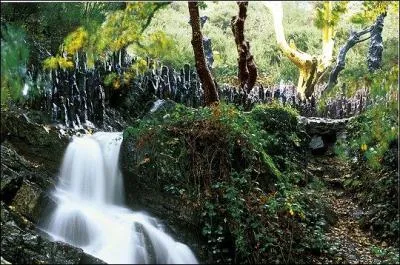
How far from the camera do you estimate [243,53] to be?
9.48m

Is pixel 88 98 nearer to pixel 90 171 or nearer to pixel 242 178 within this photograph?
pixel 90 171

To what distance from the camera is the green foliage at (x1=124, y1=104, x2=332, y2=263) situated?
221 inches

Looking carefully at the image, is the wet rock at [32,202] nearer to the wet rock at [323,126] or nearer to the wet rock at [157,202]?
the wet rock at [157,202]

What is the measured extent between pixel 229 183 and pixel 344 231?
184cm

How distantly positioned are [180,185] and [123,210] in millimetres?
768

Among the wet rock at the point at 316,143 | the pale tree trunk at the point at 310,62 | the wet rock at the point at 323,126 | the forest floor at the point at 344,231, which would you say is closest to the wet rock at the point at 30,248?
the forest floor at the point at 344,231

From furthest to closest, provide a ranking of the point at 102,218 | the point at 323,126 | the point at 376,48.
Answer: the point at 376,48 → the point at 323,126 → the point at 102,218

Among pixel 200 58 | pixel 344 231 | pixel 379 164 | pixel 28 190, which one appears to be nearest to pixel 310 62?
pixel 200 58

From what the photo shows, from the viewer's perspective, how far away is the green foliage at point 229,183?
562 cm

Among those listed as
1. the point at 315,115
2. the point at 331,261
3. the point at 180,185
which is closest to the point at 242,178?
the point at 180,185

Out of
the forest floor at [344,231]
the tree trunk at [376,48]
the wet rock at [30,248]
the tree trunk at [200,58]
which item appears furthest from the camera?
the tree trunk at [376,48]

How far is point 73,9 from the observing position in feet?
26.1

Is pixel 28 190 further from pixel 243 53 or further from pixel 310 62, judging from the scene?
pixel 310 62

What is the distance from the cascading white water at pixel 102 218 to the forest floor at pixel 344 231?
1.93m
